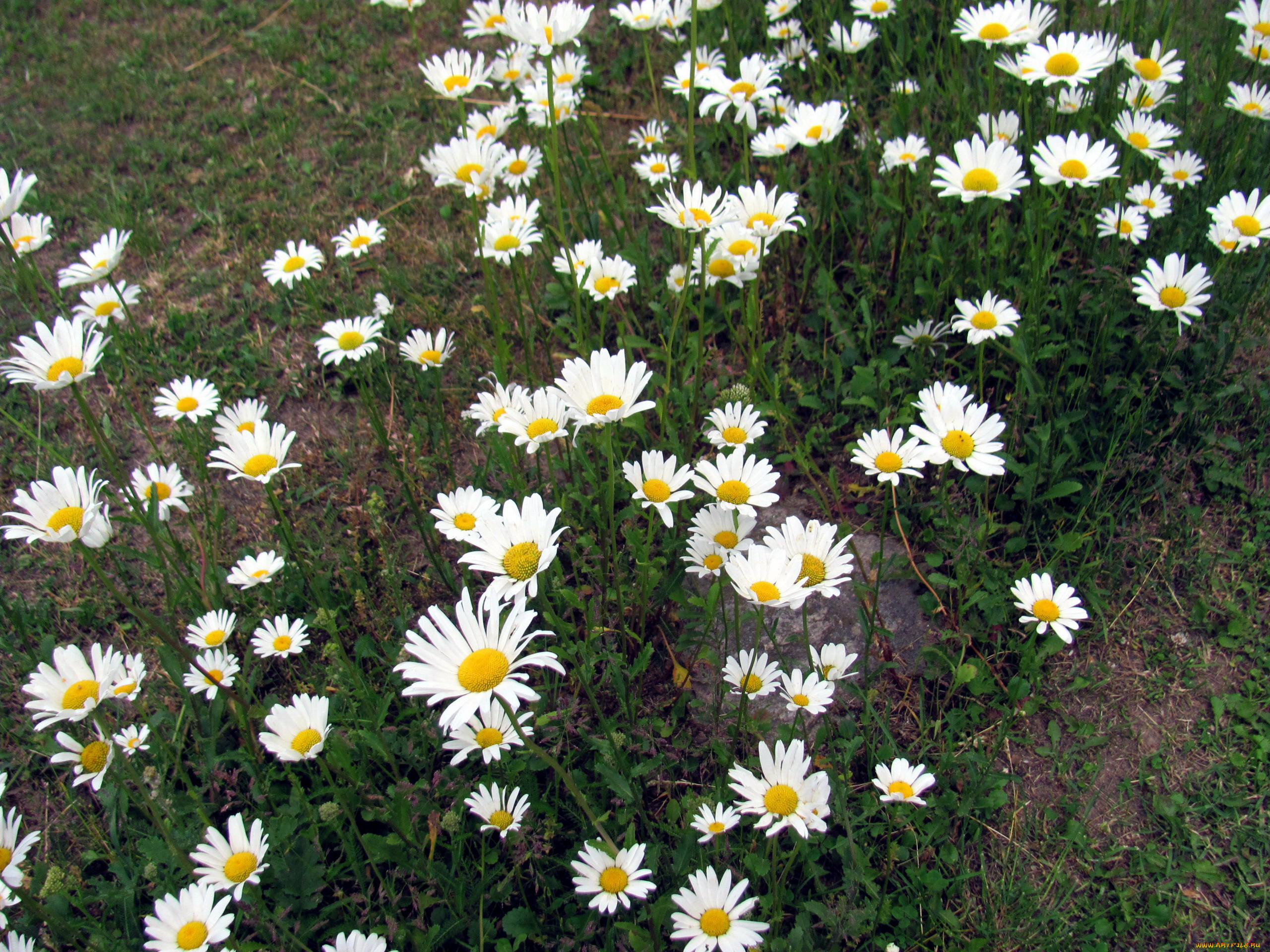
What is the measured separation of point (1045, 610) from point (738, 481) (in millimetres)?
821

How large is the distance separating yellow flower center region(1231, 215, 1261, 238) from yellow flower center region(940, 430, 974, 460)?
117 centimetres

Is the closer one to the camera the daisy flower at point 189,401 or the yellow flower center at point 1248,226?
the yellow flower center at point 1248,226

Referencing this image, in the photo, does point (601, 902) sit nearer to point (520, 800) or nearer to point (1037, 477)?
point (520, 800)

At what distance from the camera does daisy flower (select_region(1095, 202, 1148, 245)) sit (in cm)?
258

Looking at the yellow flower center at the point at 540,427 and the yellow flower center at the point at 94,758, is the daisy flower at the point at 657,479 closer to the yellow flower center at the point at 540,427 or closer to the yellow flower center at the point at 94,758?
the yellow flower center at the point at 540,427

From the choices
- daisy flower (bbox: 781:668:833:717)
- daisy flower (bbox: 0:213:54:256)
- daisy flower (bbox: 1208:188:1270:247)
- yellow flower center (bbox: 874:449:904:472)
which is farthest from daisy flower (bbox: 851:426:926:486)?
daisy flower (bbox: 0:213:54:256)

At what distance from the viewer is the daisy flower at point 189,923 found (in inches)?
65.1

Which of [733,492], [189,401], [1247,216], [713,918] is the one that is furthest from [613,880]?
[1247,216]

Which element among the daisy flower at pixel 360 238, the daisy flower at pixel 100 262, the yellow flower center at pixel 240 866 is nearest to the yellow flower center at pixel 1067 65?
the daisy flower at pixel 360 238

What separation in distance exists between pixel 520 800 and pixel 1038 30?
9.07 ft

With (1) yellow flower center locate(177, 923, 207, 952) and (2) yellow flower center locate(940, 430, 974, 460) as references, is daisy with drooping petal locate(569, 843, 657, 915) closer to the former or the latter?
(1) yellow flower center locate(177, 923, 207, 952)

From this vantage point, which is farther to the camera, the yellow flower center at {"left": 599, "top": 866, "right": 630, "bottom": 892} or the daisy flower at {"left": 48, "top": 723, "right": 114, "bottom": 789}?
the daisy flower at {"left": 48, "top": 723, "right": 114, "bottom": 789}

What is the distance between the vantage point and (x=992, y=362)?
2.76 m

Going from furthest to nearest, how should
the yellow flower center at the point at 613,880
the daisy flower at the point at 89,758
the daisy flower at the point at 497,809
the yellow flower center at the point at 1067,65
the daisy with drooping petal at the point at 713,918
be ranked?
the yellow flower center at the point at 1067,65 → the daisy flower at the point at 89,758 → the daisy flower at the point at 497,809 → the yellow flower center at the point at 613,880 → the daisy with drooping petal at the point at 713,918
